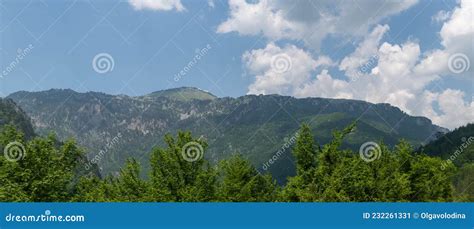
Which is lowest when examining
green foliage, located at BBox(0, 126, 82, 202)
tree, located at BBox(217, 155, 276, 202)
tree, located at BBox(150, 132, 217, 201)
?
green foliage, located at BBox(0, 126, 82, 202)

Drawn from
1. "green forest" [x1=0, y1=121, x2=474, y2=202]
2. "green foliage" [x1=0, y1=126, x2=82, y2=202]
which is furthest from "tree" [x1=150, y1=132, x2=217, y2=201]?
"green foliage" [x1=0, y1=126, x2=82, y2=202]

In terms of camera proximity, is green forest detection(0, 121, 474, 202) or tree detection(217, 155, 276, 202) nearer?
green forest detection(0, 121, 474, 202)

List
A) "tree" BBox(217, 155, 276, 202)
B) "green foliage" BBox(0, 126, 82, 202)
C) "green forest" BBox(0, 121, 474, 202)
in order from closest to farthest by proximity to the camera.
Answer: "green foliage" BBox(0, 126, 82, 202) < "green forest" BBox(0, 121, 474, 202) < "tree" BBox(217, 155, 276, 202)

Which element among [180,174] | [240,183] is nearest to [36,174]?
[180,174]

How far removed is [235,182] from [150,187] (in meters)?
11.0

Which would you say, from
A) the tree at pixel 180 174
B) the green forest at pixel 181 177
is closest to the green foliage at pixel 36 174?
the green forest at pixel 181 177

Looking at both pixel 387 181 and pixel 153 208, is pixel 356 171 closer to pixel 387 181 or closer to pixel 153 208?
pixel 387 181

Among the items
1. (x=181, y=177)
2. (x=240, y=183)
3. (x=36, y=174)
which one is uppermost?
(x=240, y=183)

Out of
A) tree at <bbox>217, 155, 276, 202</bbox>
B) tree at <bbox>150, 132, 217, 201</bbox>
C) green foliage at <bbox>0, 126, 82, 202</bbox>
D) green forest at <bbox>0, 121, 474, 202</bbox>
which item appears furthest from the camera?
tree at <bbox>217, 155, 276, 202</bbox>

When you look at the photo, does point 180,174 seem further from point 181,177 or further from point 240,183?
point 240,183

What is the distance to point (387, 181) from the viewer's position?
117 ft

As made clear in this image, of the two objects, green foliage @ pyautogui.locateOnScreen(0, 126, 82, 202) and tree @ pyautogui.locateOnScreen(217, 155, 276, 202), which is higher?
tree @ pyautogui.locateOnScreen(217, 155, 276, 202)

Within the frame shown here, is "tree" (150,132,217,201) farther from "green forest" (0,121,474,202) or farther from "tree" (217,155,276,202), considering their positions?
"tree" (217,155,276,202)

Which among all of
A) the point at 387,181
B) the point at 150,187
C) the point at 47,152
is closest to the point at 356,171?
the point at 387,181
